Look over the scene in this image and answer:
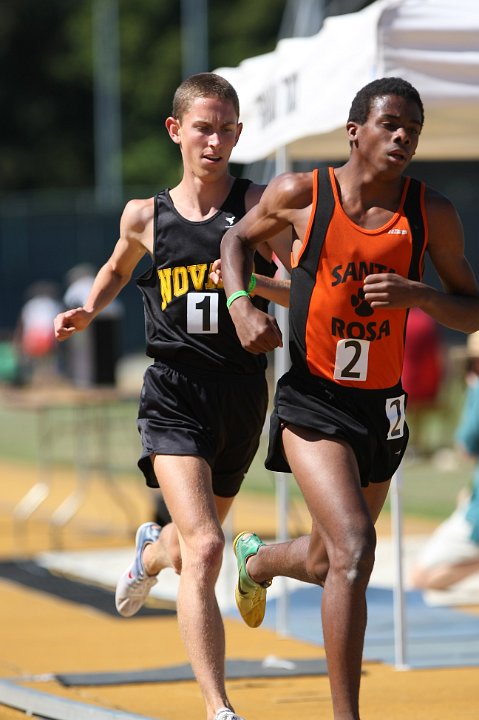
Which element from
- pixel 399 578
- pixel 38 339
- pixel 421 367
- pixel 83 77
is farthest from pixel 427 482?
pixel 83 77

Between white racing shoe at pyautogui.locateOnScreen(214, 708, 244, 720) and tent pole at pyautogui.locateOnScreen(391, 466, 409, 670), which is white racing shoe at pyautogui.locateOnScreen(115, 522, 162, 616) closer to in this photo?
tent pole at pyautogui.locateOnScreen(391, 466, 409, 670)

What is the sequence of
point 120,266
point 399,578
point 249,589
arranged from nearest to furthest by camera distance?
point 249,589, point 120,266, point 399,578

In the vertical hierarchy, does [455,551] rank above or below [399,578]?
below

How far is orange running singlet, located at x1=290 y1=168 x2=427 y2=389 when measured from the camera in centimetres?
545

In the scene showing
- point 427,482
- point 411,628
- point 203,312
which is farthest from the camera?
point 427,482

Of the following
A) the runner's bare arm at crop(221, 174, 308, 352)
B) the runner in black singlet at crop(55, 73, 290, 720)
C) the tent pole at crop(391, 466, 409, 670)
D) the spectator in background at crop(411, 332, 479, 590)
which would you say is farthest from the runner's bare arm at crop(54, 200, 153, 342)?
the spectator in background at crop(411, 332, 479, 590)

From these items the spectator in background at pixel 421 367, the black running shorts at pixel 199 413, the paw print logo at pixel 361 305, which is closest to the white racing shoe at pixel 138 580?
the black running shorts at pixel 199 413

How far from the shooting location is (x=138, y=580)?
7141mm

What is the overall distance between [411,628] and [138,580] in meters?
2.39

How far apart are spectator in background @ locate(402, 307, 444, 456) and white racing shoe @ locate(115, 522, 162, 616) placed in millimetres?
11464

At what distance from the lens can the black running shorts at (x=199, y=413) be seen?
6215 mm

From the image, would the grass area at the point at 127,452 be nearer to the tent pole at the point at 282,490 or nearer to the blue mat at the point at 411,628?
the blue mat at the point at 411,628

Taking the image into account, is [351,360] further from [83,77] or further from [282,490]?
Answer: [83,77]

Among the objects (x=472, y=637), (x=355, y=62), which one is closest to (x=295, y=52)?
(x=355, y=62)
